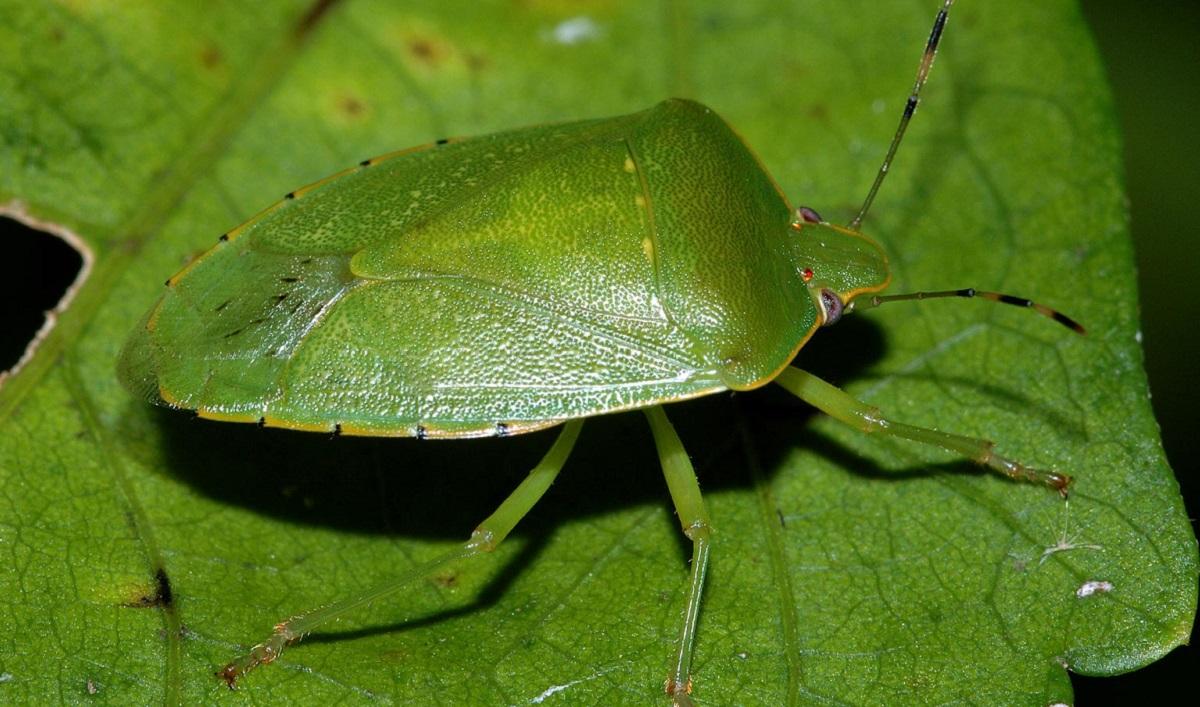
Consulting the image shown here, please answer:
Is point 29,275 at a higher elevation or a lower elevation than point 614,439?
higher

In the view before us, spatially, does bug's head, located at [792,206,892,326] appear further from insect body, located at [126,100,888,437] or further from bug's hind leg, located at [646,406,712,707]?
bug's hind leg, located at [646,406,712,707]

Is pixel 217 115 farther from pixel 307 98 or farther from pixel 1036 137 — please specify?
pixel 1036 137

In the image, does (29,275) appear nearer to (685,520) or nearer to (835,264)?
(685,520)

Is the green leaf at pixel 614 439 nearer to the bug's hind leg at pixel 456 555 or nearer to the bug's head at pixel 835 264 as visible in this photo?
the bug's hind leg at pixel 456 555

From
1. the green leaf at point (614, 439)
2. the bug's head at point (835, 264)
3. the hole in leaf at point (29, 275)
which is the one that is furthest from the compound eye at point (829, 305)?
the hole in leaf at point (29, 275)

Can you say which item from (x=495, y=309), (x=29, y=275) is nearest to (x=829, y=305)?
(x=495, y=309)

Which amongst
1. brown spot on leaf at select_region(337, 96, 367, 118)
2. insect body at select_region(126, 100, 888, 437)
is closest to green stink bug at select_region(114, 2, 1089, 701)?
insect body at select_region(126, 100, 888, 437)

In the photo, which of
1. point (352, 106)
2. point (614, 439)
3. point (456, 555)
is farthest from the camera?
point (352, 106)
